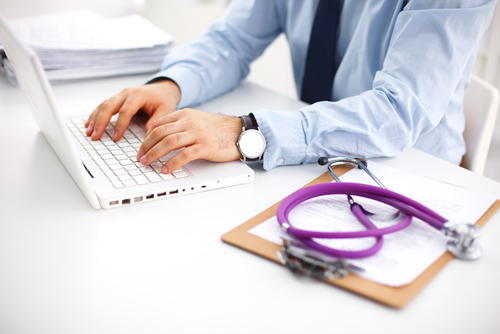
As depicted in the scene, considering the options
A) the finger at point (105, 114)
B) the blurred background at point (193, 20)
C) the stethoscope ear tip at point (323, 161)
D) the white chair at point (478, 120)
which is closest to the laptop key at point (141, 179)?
the finger at point (105, 114)

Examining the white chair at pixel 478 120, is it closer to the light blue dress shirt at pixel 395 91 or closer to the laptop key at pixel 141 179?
the light blue dress shirt at pixel 395 91

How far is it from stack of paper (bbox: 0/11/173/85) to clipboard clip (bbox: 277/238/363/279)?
99 centimetres

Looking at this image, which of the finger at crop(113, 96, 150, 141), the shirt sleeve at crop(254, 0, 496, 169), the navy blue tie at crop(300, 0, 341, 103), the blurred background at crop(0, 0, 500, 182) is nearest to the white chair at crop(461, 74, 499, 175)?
the shirt sleeve at crop(254, 0, 496, 169)

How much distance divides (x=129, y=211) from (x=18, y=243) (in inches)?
6.3

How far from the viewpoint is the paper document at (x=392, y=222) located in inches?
20.8

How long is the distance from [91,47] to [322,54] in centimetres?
70

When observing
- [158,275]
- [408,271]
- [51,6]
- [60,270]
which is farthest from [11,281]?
[51,6]

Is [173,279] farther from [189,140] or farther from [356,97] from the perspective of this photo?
[356,97]

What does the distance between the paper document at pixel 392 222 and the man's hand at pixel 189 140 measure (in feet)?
0.64

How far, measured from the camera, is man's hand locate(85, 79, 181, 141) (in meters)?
0.88

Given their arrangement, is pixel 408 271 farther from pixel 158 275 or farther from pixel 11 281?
pixel 11 281

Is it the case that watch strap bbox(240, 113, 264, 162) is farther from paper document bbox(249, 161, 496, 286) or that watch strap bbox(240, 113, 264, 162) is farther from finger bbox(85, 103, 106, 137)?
finger bbox(85, 103, 106, 137)

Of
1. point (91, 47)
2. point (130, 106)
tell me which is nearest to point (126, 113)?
point (130, 106)

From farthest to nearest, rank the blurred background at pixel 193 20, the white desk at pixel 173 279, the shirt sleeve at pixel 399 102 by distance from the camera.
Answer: the blurred background at pixel 193 20
the shirt sleeve at pixel 399 102
the white desk at pixel 173 279
